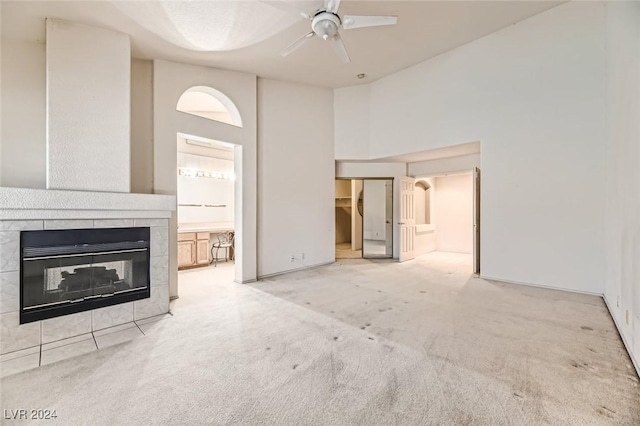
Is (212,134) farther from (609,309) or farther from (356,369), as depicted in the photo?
(609,309)

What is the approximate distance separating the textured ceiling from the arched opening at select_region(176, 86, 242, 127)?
44 cm

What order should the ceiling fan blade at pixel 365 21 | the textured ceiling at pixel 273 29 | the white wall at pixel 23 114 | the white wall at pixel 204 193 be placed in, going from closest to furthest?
the ceiling fan blade at pixel 365 21, the textured ceiling at pixel 273 29, the white wall at pixel 23 114, the white wall at pixel 204 193

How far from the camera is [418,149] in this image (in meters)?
5.62

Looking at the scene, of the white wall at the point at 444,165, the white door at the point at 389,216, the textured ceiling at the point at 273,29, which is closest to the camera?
the textured ceiling at the point at 273,29

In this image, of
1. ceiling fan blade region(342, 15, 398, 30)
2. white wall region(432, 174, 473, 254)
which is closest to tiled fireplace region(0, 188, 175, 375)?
ceiling fan blade region(342, 15, 398, 30)

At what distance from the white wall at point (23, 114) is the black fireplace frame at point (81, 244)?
3.71 feet

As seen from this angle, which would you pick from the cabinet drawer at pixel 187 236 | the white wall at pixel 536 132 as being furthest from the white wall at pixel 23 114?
the white wall at pixel 536 132

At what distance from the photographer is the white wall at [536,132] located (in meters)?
3.89

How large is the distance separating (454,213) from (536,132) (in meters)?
4.40

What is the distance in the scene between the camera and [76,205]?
9.27 ft

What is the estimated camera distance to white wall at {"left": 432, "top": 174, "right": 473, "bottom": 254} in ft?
26.9

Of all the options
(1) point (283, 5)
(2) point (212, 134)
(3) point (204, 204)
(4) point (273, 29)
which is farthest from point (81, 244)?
(3) point (204, 204)

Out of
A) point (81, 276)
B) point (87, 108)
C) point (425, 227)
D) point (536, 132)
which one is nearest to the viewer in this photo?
point (81, 276)

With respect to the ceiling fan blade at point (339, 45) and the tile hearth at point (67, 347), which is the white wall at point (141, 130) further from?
the ceiling fan blade at point (339, 45)
